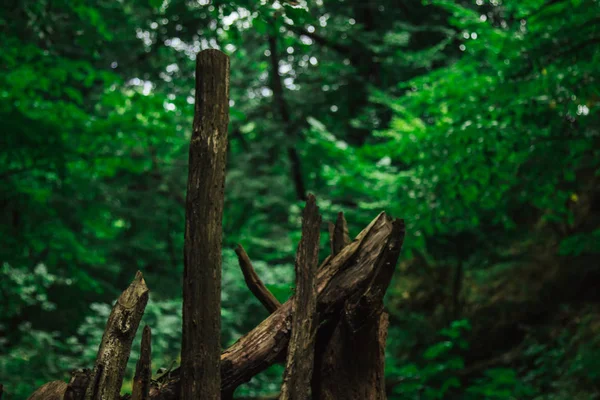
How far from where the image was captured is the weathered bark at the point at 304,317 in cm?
276

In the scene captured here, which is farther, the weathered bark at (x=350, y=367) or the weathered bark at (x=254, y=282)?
the weathered bark at (x=254, y=282)

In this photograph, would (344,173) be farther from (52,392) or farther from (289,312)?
(52,392)

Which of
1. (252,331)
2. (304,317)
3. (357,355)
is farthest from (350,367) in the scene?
(252,331)

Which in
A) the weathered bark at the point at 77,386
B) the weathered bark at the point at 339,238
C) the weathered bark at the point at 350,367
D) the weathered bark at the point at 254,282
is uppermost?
the weathered bark at the point at 339,238

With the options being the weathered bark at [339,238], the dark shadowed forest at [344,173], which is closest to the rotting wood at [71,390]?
the dark shadowed forest at [344,173]

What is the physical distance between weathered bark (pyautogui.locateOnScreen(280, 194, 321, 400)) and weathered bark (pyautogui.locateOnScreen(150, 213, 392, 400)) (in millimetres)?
88

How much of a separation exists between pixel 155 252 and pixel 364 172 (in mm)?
6930

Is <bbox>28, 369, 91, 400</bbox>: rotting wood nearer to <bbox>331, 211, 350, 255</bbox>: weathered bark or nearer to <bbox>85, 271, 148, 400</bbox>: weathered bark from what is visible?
<bbox>85, 271, 148, 400</bbox>: weathered bark

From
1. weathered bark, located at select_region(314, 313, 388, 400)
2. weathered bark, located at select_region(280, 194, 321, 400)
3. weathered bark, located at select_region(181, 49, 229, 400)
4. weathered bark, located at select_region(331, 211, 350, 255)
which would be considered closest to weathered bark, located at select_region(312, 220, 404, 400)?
weathered bark, located at select_region(314, 313, 388, 400)

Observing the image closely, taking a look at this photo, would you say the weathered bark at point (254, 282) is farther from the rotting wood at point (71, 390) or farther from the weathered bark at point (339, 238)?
the rotting wood at point (71, 390)

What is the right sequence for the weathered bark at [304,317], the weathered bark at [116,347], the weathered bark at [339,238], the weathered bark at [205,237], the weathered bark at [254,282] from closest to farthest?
the weathered bark at [116,347]
the weathered bark at [205,237]
the weathered bark at [304,317]
the weathered bark at [254,282]
the weathered bark at [339,238]

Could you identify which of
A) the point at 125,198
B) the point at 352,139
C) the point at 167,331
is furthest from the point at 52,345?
the point at 352,139

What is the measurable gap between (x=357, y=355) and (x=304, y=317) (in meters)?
0.41

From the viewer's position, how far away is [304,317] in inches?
113
